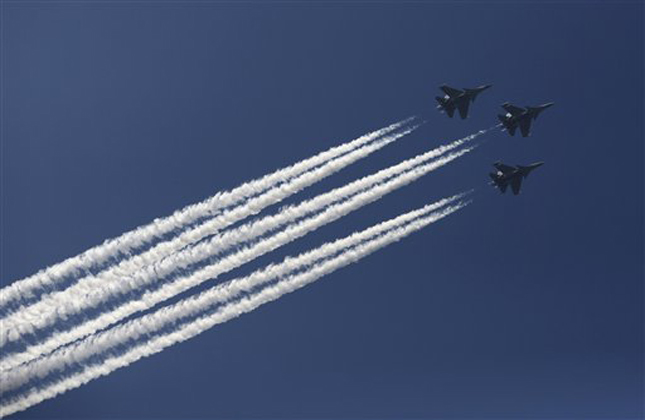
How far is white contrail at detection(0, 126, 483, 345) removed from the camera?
60.3 meters

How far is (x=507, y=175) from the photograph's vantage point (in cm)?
7412

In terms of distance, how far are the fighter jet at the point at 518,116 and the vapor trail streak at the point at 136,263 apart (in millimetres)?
12805

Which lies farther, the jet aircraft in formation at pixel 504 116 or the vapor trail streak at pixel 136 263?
the jet aircraft in formation at pixel 504 116

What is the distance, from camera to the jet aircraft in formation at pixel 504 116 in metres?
73.6

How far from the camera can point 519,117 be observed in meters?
73.8

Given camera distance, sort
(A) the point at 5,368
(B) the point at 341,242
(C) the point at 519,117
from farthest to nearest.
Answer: (C) the point at 519,117, (B) the point at 341,242, (A) the point at 5,368

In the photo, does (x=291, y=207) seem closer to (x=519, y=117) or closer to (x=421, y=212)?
(x=421, y=212)

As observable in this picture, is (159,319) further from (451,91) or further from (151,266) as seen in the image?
(451,91)

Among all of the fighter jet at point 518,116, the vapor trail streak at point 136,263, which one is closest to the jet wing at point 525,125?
the fighter jet at point 518,116

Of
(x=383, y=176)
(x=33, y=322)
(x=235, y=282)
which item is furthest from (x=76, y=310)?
(x=383, y=176)

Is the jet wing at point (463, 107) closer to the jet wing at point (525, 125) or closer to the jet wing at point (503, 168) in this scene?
the jet wing at point (525, 125)

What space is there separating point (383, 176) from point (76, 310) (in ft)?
74.7

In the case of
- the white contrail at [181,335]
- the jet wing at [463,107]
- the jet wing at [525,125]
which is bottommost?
the white contrail at [181,335]

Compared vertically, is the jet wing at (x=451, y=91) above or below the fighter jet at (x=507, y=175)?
above
